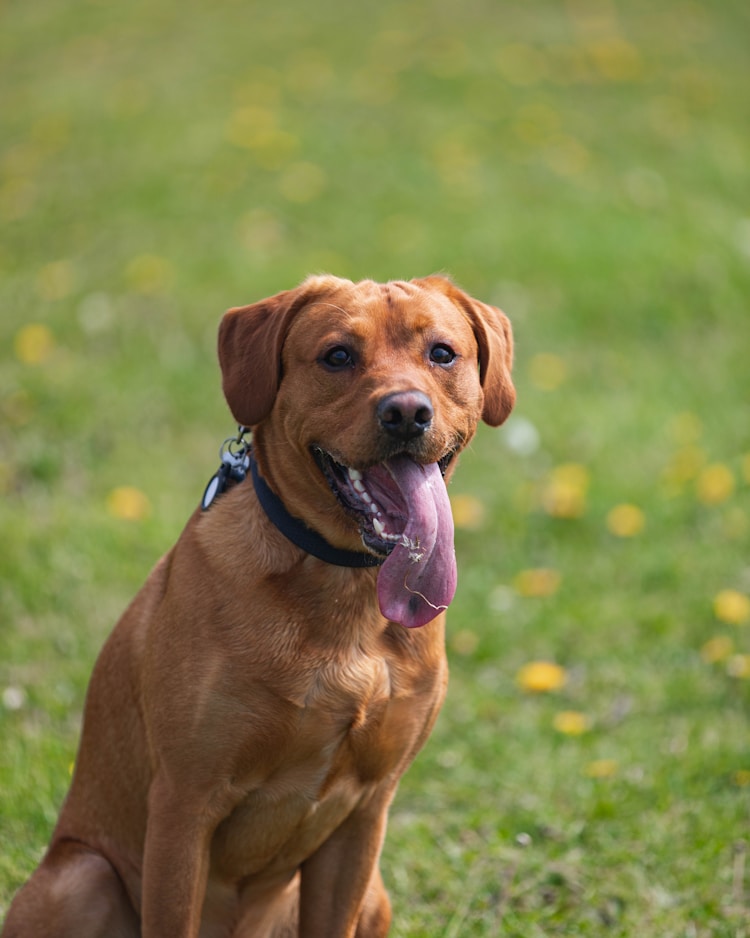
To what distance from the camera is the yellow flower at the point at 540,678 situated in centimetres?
472

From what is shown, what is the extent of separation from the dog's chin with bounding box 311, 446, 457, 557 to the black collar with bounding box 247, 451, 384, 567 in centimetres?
11

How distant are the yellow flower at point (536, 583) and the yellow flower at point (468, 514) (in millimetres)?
468

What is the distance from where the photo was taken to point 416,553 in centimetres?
282

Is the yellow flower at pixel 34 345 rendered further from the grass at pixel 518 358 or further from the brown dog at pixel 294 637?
the brown dog at pixel 294 637

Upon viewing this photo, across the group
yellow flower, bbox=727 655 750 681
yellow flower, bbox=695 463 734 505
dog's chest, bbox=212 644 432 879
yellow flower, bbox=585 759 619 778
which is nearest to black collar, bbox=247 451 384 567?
dog's chest, bbox=212 644 432 879

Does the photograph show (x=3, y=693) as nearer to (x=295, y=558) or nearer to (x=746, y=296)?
(x=295, y=558)

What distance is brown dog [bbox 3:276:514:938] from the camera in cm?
285

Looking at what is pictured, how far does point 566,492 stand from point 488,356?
9.35 feet

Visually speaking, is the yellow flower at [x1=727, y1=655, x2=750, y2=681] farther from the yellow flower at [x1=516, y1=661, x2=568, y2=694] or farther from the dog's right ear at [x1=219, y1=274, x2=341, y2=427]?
the dog's right ear at [x1=219, y1=274, x2=341, y2=427]

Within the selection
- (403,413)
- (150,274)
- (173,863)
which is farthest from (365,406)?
(150,274)

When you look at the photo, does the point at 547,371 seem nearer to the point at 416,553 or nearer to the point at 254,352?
the point at 254,352

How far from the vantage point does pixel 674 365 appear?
24.5 feet

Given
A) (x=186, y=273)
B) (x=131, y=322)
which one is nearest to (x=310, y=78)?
(x=186, y=273)

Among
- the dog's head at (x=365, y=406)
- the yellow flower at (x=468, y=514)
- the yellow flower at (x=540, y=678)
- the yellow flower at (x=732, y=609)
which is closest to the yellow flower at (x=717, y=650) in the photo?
the yellow flower at (x=732, y=609)
